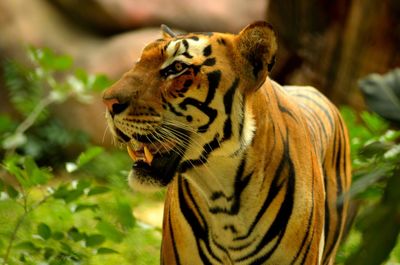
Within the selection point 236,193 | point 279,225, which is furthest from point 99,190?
point 279,225

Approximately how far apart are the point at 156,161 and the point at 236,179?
Answer: 0.86ft

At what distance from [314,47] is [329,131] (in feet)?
7.81

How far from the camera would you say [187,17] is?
6.96m

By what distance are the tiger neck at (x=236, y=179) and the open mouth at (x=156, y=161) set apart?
2.9 inches

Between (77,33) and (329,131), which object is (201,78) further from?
(77,33)

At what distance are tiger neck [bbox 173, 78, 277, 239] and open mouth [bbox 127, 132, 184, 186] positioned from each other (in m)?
0.07

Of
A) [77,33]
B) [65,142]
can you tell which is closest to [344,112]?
[65,142]

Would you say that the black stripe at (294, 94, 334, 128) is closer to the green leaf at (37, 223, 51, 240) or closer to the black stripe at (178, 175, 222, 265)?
the black stripe at (178, 175, 222, 265)

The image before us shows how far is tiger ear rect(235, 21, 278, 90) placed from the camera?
2484 mm

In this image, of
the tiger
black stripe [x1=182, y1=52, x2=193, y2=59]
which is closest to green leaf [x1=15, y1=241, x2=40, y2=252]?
the tiger

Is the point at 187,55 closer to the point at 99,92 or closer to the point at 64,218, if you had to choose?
the point at 64,218

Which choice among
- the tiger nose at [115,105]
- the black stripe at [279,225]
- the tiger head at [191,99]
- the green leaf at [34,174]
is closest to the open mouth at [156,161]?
the tiger head at [191,99]

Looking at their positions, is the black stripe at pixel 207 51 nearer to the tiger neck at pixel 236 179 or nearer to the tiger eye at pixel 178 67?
the tiger eye at pixel 178 67

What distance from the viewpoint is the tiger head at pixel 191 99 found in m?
2.41
